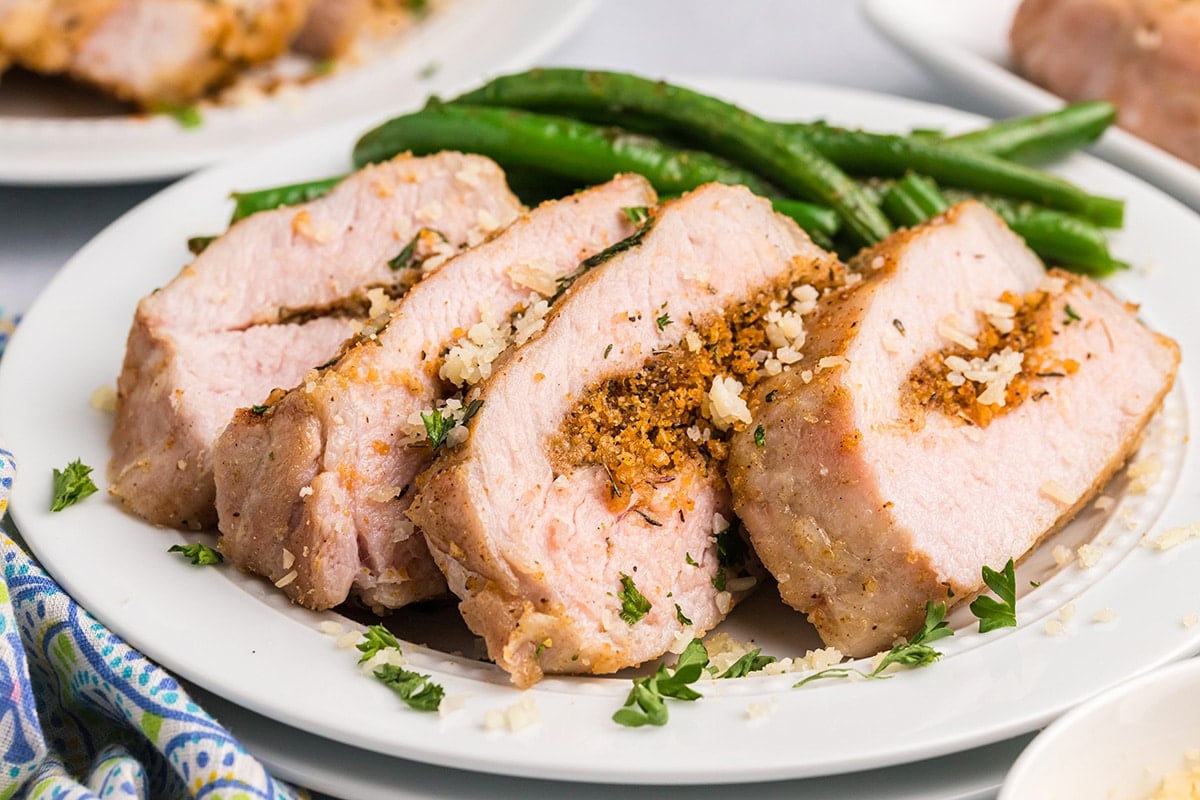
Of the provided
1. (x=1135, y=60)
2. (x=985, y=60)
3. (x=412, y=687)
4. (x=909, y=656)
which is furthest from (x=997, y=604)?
(x=985, y=60)

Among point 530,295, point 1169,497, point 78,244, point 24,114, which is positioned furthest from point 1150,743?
point 24,114

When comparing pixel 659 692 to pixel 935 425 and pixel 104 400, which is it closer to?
pixel 935 425

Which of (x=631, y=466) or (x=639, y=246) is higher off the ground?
(x=639, y=246)

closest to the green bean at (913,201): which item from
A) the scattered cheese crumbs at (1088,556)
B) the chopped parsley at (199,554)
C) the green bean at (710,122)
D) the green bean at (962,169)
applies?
the green bean at (710,122)

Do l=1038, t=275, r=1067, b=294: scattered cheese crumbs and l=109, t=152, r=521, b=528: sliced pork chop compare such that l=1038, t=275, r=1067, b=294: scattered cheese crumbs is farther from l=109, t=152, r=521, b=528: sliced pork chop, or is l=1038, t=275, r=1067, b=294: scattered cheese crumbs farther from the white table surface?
the white table surface

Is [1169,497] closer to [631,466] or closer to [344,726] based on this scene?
[631,466]

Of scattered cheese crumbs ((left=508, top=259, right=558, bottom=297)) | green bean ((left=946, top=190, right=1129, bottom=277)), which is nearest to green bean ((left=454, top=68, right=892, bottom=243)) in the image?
green bean ((left=946, top=190, right=1129, bottom=277))
